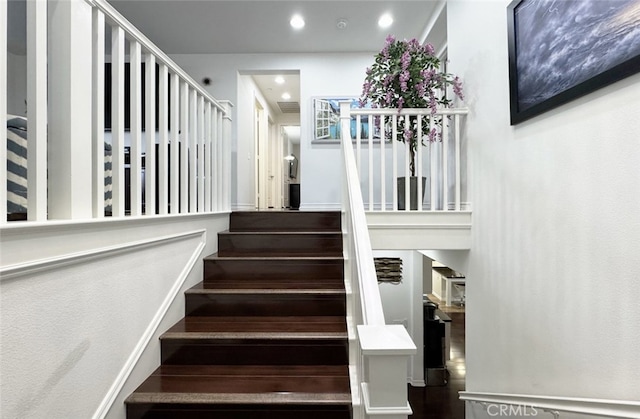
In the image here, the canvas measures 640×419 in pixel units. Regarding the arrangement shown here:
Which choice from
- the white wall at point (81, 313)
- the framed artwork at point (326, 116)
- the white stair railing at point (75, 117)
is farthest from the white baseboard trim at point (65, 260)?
the framed artwork at point (326, 116)

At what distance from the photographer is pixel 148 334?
1719 millimetres

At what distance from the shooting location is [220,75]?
4.50 m

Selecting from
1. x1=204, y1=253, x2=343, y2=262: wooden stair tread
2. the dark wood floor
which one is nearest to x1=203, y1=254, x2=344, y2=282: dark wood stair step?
x1=204, y1=253, x2=343, y2=262: wooden stair tread

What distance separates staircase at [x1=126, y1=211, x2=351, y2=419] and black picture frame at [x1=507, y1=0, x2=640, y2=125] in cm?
162

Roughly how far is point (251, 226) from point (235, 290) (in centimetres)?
102

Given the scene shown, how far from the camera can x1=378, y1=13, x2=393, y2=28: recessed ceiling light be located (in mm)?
3657

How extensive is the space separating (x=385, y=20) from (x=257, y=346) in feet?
11.8

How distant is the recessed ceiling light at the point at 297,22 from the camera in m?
3.66

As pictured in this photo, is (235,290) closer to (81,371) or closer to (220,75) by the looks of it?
(81,371)

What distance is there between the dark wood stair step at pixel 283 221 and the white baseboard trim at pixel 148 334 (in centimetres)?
67

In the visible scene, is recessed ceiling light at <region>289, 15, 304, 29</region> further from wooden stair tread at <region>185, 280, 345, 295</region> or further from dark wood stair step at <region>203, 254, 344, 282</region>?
wooden stair tread at <region>185, 280, 345, 295</region>

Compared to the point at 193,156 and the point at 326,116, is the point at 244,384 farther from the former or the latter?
the point at 326,116

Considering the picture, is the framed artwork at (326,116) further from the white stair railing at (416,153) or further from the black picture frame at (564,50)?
the black picture frame at (564,50)

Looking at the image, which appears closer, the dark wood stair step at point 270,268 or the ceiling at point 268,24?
the dark wood stair step at point 270,268
